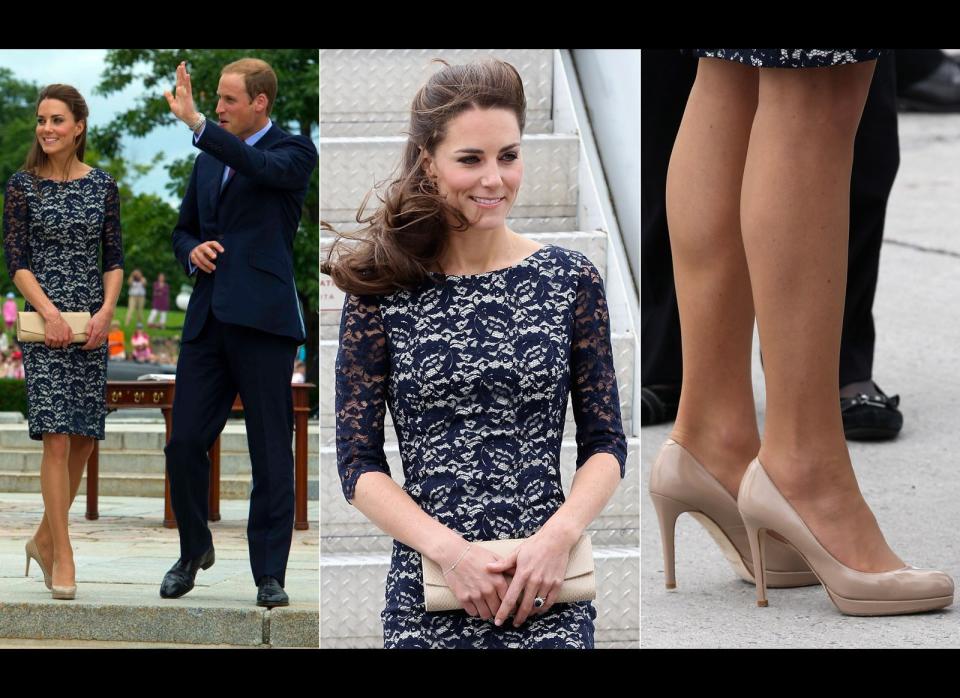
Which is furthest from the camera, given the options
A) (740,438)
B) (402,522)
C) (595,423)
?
(740,438)

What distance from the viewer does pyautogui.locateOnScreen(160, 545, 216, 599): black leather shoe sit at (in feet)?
14.7

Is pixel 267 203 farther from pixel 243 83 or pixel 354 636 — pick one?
pixel 354 636

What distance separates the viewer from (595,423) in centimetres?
212

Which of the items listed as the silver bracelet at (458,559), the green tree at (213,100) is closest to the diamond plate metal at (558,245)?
the silver bracelet at (458,559)

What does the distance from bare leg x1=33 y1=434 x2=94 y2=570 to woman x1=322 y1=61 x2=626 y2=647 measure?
287 centimetres

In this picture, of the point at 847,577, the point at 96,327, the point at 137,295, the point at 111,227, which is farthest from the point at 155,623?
the point at 137,295

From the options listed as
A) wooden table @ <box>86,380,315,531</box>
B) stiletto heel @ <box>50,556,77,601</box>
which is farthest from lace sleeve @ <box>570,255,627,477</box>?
wooden table @ <box>86,380,315,531</box>

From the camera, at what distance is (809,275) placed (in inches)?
102

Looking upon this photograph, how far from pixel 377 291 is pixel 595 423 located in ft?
1.27

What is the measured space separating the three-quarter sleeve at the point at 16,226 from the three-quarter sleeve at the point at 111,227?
0.80ft

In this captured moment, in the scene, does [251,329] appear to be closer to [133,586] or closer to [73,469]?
[73,469]

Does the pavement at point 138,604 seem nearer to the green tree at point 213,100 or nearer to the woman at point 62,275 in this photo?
the woman at point 62,275

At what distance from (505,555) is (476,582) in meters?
0.06

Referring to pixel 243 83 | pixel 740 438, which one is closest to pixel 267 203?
pixel 243 83
